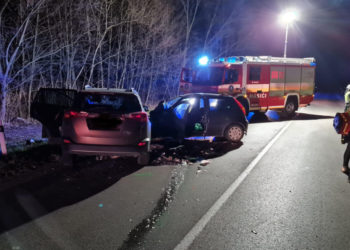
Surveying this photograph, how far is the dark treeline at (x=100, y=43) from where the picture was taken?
449 inches

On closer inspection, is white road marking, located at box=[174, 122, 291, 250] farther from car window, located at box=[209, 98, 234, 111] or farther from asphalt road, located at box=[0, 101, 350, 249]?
car window, located at box=[209, 98, 234, 111]

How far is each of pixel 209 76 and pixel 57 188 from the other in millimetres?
10351

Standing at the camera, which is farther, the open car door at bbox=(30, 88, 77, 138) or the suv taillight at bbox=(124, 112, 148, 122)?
the open car door at bbox=(30, 88, 77, 138)

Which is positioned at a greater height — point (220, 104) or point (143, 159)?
point (220, 104)

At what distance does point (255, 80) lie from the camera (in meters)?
14.6

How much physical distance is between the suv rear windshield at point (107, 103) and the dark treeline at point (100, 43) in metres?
5.81

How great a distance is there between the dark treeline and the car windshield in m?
3.90

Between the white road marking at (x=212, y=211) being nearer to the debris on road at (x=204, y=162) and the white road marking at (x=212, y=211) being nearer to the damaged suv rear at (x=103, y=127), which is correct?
the debris on road at (x=204, y=162)

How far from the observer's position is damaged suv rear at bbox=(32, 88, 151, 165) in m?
5.74

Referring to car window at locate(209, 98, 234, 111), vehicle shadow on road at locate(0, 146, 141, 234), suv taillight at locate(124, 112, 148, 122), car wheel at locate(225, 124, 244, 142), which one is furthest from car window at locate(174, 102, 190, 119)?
suv taillight at locate(124, 112, 148, 122)

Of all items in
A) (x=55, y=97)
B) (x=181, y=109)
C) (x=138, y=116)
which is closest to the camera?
(x=138, y=116)

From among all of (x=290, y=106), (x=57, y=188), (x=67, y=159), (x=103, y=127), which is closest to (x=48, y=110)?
(x=67, y=159)

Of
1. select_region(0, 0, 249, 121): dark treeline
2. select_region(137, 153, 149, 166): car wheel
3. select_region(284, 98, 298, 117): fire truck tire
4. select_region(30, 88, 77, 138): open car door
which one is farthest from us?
select_region(284, 98, 298, 117): fire truck tire

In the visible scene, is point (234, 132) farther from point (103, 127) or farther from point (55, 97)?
point (55, 97)
